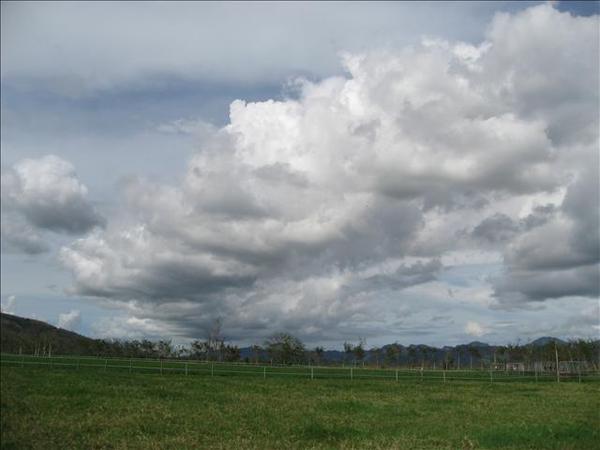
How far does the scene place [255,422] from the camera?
21359 mm

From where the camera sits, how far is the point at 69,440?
15719 millimetres

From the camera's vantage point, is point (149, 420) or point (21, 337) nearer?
point (149, 420)

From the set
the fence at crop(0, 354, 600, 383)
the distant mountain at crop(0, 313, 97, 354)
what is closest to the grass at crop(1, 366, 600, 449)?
the fence at crop(0, 354, 600, 383)

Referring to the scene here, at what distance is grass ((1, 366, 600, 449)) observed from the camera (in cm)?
1689

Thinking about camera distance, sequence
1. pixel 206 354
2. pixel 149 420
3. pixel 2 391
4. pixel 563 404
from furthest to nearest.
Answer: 1. pixel 206 354
2. pixel 563 404
3. pixel 2 391
4. pixel 149 420

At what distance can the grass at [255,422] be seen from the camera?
16891mm

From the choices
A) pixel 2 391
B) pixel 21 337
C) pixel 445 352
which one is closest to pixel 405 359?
pixel 445 352

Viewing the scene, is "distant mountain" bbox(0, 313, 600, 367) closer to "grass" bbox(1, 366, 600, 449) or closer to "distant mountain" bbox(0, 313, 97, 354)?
"distant mountain" bbox(0, 313, 97, 354)

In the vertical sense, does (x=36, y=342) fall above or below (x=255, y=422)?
above

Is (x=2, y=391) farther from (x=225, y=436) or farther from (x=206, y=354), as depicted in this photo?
(x=206, y=354)

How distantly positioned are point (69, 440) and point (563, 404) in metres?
30.8

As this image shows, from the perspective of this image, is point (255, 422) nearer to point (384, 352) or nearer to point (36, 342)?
point (36, 342)

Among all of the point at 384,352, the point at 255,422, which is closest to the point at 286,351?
the point at 384,352

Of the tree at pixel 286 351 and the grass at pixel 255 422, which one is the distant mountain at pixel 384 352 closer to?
the tree at pixel 286 351
